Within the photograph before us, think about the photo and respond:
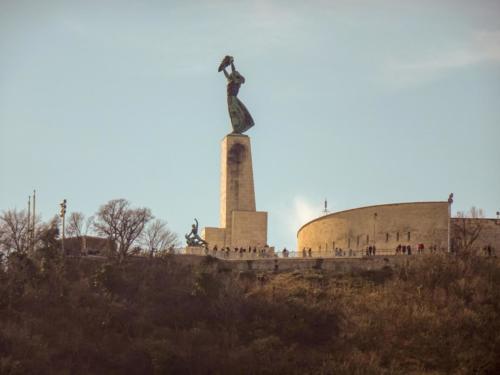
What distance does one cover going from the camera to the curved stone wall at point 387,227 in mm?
47812

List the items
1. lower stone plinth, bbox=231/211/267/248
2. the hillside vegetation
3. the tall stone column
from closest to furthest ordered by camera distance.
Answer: the hillside vegetation < lower stone plinth, bbox=231/211/267/248 < the tall stone column

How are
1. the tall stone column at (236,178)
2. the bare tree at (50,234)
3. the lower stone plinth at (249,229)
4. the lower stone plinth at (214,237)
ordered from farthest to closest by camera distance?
the tall stone column at (236,178), the lower stone plinth at (214,237), the lower stone plinth at (249,229), the bare tree at (50,234)

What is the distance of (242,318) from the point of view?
140 feet

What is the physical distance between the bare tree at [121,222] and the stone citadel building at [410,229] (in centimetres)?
631

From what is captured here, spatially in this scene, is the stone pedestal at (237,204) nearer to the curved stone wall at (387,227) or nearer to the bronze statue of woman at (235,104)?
the bronze statue of woman at (235,104)

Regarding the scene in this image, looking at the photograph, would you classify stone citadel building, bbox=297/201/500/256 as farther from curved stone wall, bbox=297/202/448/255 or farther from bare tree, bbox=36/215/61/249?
bare tree, bbox=36/215/61/249

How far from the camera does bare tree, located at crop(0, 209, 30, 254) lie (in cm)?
4759

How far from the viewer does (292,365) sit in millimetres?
39844

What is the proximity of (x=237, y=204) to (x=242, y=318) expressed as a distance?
10245 millimetres

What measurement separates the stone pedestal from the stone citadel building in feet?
8.78

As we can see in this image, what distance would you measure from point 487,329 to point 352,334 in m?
3.84

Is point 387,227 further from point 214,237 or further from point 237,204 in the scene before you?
point 214,237

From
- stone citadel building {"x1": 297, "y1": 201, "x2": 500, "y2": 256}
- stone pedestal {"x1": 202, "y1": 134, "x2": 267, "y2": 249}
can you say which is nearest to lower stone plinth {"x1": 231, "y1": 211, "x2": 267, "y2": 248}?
stone pedestal {"x1": 202, "y1": 134, "x2": 267, "y2": 249}

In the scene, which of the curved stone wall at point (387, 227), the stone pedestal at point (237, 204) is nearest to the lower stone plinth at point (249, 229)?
the stone pedestal at point (237, 204)
